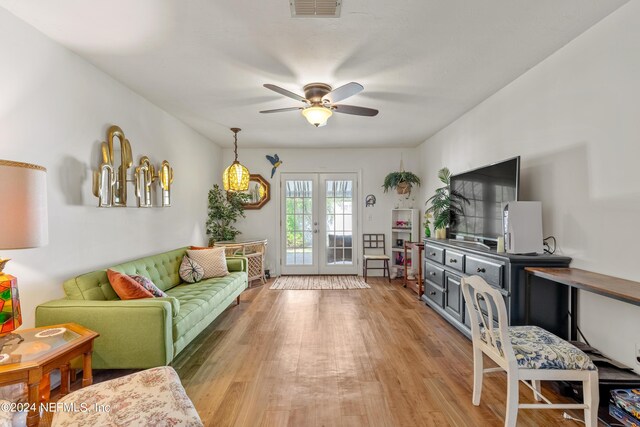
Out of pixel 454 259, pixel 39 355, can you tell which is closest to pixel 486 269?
pixel 454 259

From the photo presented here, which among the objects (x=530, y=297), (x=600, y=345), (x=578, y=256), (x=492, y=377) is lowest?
(x=492, y=377)

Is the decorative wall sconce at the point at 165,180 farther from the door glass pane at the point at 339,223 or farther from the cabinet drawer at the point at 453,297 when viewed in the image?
the cabinet drawer at the point at 453,297

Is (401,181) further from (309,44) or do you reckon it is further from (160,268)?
(160,268)

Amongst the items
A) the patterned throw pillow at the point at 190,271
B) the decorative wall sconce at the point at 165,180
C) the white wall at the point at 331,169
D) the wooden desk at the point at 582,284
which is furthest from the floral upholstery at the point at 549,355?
the white wall at the point at 331,169

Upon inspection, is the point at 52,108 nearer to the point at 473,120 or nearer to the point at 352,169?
the point at 473,120

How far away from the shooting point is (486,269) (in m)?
2.85

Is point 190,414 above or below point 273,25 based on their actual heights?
below

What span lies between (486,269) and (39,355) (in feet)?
10.4

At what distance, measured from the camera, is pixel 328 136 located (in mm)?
5273

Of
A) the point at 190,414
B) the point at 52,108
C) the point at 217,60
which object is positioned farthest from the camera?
the point at 217,60

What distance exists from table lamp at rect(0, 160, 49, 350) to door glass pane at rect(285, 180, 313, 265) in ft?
15.6

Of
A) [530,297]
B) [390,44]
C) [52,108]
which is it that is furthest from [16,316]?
[530,297]

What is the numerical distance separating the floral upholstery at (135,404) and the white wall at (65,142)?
4.05 feet

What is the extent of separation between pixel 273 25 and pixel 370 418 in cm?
265
